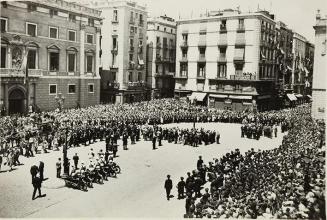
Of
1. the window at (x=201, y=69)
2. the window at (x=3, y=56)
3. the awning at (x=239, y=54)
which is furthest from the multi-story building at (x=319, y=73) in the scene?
the window at (x=3, y=56)

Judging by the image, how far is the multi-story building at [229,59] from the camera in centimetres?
5188

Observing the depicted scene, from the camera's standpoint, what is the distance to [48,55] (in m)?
40.6

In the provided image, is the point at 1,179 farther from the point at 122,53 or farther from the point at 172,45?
the point at 172,45

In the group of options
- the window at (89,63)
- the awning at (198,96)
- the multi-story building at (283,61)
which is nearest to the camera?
the window at (89,63)

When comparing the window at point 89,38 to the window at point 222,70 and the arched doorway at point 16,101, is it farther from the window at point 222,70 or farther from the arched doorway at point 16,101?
the window at point 222,70

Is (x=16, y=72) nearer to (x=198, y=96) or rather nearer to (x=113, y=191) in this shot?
(x=113, y=191)

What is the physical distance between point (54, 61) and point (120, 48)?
14599 millimetres

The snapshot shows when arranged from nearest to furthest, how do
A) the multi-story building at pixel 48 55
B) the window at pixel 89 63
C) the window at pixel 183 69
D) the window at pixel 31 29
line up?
the multi-story building at pixel 48 55 → the window at pixel 31 29 → the window at pixel 89 63 → the window at pixel 183 69

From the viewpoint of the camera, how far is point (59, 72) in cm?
4241

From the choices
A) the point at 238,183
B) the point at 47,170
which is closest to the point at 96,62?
the point at 47,170

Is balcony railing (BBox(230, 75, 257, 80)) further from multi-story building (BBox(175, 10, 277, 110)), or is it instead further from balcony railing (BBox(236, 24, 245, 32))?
balcony railing (BBox(236, 24, 245, 32))

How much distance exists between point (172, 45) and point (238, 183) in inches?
2007

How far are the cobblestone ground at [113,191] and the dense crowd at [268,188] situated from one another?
1.62 meters

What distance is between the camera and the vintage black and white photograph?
642 inches
